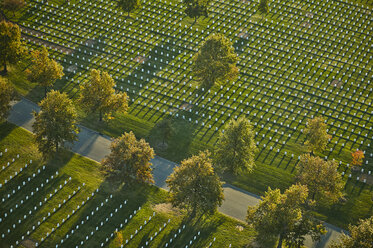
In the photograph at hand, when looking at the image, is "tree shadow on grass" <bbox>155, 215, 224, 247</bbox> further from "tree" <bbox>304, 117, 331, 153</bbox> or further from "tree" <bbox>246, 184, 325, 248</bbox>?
"tree" <bbox>304, 117, 331, 153</bbox>

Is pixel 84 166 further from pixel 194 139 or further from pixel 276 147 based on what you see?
pixel 276 147

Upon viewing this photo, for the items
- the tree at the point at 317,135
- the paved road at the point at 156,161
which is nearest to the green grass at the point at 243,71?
the paved road at the point at 156,161

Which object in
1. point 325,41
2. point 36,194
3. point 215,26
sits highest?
point 325,41

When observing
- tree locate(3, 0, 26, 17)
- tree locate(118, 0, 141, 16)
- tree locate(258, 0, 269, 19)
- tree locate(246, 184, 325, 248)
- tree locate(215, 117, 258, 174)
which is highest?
tree locate(258, 0, 269, 19)

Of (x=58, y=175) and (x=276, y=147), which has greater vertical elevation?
(x=276, y=147)

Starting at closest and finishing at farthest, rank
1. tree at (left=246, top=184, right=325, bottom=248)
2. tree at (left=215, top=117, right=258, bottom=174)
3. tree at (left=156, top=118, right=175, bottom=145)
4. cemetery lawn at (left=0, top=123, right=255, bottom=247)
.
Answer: tree at (left=246, top=184, right=325, bottom=248)
cemetery lawn at (left=0, top=123, right=255, bottom=247)
tree at (left=215, top=117, right=258, bottom=174)
tree at (left=156, top=118, right=175, bottom=145)

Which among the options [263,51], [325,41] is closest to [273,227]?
[263,51]

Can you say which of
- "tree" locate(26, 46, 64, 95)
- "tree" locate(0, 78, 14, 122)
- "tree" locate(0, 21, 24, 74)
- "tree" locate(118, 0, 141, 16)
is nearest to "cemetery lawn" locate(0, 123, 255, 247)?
"tree" locate(0, 78, 14, 122)
